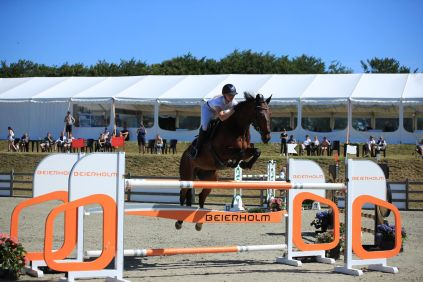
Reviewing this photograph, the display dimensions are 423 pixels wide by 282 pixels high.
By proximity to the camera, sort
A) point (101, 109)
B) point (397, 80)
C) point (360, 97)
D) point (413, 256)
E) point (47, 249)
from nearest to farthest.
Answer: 1. point (47, 249)
2. point (413, 256)
3. point (360, 97)
4. point (397, 80)
5. point (101, 109)

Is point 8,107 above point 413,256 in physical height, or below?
above

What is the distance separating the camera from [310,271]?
8.45m

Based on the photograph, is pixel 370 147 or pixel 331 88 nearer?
pixel 370 147

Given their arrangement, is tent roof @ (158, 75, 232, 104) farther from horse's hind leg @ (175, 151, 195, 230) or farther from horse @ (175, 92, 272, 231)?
horse @ (175, 92, 272, 231)

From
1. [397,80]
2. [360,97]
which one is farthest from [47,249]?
[397,80]

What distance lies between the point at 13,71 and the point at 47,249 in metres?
66.9

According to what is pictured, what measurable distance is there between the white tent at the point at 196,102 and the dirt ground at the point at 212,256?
15080mm

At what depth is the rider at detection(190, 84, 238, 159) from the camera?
9.46 m

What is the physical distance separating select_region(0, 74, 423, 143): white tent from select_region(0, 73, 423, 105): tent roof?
0.05 m

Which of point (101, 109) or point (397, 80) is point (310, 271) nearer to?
point (397, 80)

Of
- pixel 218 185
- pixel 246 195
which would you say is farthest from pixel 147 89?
pixel 218 185

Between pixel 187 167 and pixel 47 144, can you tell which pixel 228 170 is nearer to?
pixel 47 144

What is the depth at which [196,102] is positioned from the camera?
3134 centimetres

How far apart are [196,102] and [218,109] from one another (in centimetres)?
2176
